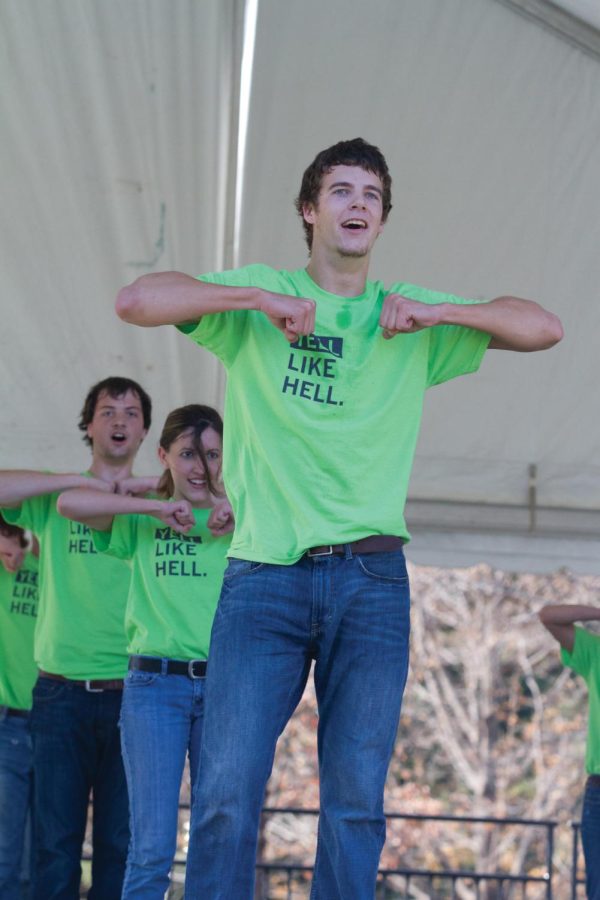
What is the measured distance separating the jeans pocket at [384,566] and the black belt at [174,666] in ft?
3.90

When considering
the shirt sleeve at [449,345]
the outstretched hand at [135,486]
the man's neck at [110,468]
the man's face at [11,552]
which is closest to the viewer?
the shirt sleeve at [449,345]

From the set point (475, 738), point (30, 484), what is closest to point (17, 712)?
point (30, 484)

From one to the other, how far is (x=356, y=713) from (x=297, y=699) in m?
0.15

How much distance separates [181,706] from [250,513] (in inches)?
47.4

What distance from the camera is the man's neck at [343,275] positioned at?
104 inches

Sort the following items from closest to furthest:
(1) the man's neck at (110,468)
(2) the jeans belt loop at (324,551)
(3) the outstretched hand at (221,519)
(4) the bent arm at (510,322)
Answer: (2) the jeans belt loop at (324,551) → (4) the bent arm at (510,322) → (3) the outstretched hand at (221,519) → (1) the man's neck at (110,468)

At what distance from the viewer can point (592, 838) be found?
472 cm

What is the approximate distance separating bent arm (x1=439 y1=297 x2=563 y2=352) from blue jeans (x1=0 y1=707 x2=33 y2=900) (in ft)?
9.01

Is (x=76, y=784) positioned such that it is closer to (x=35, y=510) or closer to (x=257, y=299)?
(x=35, y=510)

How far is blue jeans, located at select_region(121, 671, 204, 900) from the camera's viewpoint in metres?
3.29

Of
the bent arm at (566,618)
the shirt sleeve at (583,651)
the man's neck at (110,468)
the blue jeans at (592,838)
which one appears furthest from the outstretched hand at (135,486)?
the shirt sleeve at (583,651)

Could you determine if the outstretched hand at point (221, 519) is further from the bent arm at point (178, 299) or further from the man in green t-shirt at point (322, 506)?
the bent arm at point (178, 299)

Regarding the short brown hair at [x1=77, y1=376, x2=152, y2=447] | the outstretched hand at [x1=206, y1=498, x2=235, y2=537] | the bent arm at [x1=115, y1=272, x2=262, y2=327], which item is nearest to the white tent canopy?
the short brown hair at [x1=77, y1=376, x2=152, y2=447]

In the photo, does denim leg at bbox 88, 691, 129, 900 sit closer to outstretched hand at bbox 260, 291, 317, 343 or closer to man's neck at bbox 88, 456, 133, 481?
man's neck at bbox 88, 456, 133, 481
